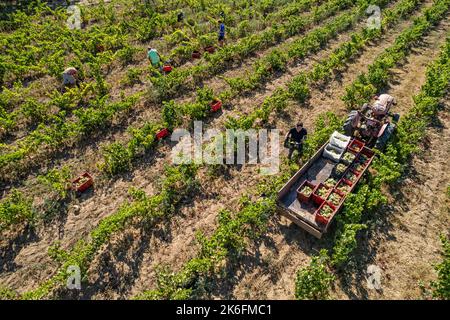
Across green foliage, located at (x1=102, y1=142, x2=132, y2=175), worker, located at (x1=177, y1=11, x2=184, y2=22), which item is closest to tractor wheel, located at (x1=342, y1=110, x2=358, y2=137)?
green foliage, located at (x1=102, y1=142, x2=132, y2=175)

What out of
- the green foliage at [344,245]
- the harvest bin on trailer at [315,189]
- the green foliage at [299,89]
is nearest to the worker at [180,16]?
the green foliage at [299,89]

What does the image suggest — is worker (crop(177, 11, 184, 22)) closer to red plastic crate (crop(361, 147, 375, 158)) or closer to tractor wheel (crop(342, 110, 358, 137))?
tractor wheel (crop(342, 110, 358, 137))

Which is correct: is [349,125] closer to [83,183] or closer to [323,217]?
[323,217]

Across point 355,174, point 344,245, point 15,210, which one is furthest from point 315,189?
point 15,210

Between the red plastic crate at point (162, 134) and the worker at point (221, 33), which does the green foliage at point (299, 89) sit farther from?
the red plastic crate at point (162, 134)

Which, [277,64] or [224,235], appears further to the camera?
[277,64]

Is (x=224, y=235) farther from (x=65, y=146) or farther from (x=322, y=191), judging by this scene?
(x=65, y=146)

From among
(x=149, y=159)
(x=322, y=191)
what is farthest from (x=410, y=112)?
(x=149, y=159)
